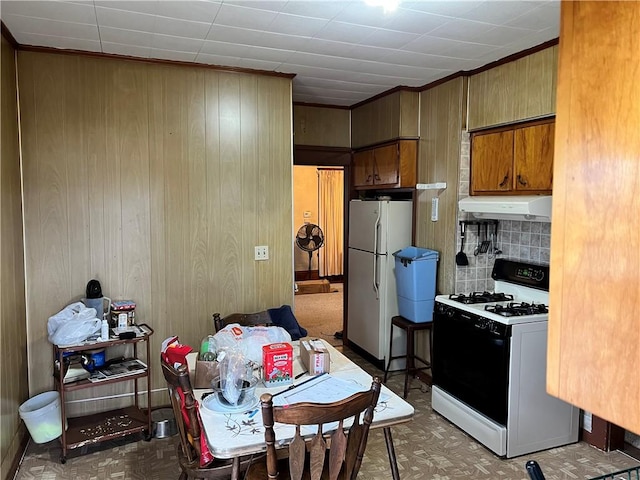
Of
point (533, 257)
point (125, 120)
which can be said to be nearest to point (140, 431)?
point (125, 120)

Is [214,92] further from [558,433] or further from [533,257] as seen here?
[558,433]

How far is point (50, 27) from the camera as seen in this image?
102 inches

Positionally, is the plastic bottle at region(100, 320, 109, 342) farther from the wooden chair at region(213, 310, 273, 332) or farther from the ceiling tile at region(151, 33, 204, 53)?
the ceiling tile at region(151, 33, 204, 53)

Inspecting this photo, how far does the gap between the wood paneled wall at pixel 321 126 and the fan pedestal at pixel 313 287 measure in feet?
12.6

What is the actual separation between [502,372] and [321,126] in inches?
115

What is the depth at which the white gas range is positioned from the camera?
2.80m

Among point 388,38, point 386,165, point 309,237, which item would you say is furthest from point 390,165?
point 309,237

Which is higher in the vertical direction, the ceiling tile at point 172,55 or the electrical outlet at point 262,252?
the ceiling tile at point 172,55

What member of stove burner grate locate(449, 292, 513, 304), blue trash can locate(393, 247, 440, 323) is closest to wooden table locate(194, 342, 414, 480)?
stove burner grate locate(449, 292, 513, 304)

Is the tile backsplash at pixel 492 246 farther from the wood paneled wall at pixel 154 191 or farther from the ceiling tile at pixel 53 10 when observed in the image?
the ceiling tile at pixel 53 10

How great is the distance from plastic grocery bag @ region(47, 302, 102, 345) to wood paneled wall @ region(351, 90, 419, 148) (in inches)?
108

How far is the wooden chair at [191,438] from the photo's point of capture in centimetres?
174

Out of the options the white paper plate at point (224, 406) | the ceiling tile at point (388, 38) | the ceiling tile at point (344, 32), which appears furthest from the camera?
the ceiling tile at point (388, 38)

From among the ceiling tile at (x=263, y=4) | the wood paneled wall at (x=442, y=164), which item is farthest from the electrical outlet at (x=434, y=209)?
the ceiling tile at (x=263, y=4)
